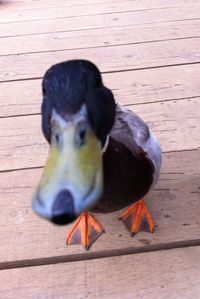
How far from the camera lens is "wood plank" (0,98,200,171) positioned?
1.42m

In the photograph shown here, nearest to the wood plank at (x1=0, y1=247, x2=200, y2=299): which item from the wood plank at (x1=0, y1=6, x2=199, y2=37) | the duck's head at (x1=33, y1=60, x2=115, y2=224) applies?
the duck's head at (x1=33, y1=60, x2=115, y2=224)

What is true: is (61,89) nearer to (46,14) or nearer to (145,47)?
(145,47)

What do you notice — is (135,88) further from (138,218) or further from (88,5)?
(88,5)

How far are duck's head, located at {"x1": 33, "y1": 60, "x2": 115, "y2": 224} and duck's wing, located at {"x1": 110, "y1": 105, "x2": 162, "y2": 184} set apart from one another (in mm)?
172

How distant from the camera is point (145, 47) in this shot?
2.01m

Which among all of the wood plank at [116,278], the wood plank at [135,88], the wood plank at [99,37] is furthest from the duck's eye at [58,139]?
the wood plank at [99,37]

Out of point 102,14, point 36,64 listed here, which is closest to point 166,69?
point 36,64

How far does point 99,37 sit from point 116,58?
268 mm

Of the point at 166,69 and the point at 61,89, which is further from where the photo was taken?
the point at 166,69

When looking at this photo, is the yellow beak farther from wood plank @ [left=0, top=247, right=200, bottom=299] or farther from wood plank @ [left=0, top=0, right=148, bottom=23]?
wood plank @ [left=0, top=0, right=148, bottom=23]

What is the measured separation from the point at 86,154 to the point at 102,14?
5.88 feet

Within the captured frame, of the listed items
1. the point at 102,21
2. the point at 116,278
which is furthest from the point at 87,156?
the point at 102,21

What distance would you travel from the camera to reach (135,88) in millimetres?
1717

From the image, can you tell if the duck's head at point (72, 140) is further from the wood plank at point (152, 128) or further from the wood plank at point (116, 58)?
the wood plank at point (116, 58)
